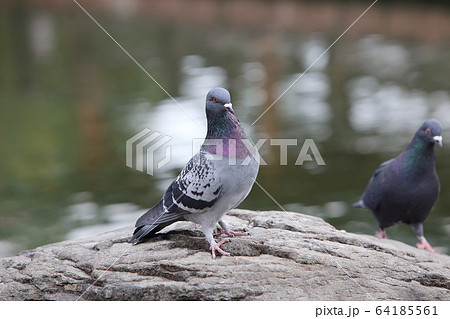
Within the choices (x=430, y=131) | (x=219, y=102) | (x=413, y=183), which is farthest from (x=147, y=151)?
(x=219, y=102)

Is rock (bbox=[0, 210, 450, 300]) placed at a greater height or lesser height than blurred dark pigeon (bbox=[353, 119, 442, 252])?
lesser

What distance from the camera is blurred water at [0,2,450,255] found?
7168 mm

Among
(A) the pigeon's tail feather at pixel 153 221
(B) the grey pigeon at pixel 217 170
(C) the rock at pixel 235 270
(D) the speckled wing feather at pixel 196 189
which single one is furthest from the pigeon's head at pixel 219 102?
(C) the rock at pixel 235 270

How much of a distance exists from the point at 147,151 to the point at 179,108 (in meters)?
1.58

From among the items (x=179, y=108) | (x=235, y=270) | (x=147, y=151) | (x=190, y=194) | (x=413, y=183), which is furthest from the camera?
(x=179, y=108)

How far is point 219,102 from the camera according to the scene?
3688 mm

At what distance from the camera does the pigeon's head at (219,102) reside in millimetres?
3674

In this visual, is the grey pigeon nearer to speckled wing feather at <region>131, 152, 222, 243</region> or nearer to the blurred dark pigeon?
speckled wing feather at <region>131, 152, 222, 243</region>

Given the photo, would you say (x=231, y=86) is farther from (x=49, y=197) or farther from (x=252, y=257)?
(x=252, y=257)

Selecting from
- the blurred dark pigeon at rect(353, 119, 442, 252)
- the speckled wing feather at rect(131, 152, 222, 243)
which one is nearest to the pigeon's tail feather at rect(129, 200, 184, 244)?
the speckled wing feather at rect(131, 152, 222, 243)

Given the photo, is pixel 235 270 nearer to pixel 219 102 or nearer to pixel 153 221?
pixel 153 221

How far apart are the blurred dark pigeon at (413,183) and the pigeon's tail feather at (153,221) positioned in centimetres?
212

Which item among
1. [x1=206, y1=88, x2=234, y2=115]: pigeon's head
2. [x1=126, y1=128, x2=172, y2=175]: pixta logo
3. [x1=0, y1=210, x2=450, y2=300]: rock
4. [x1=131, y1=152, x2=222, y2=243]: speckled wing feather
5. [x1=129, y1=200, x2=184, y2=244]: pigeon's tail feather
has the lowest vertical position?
[x1=0, y1=210, x2=450, y2=300]: rock

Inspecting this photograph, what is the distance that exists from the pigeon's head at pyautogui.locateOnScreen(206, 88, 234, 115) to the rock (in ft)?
2.86
